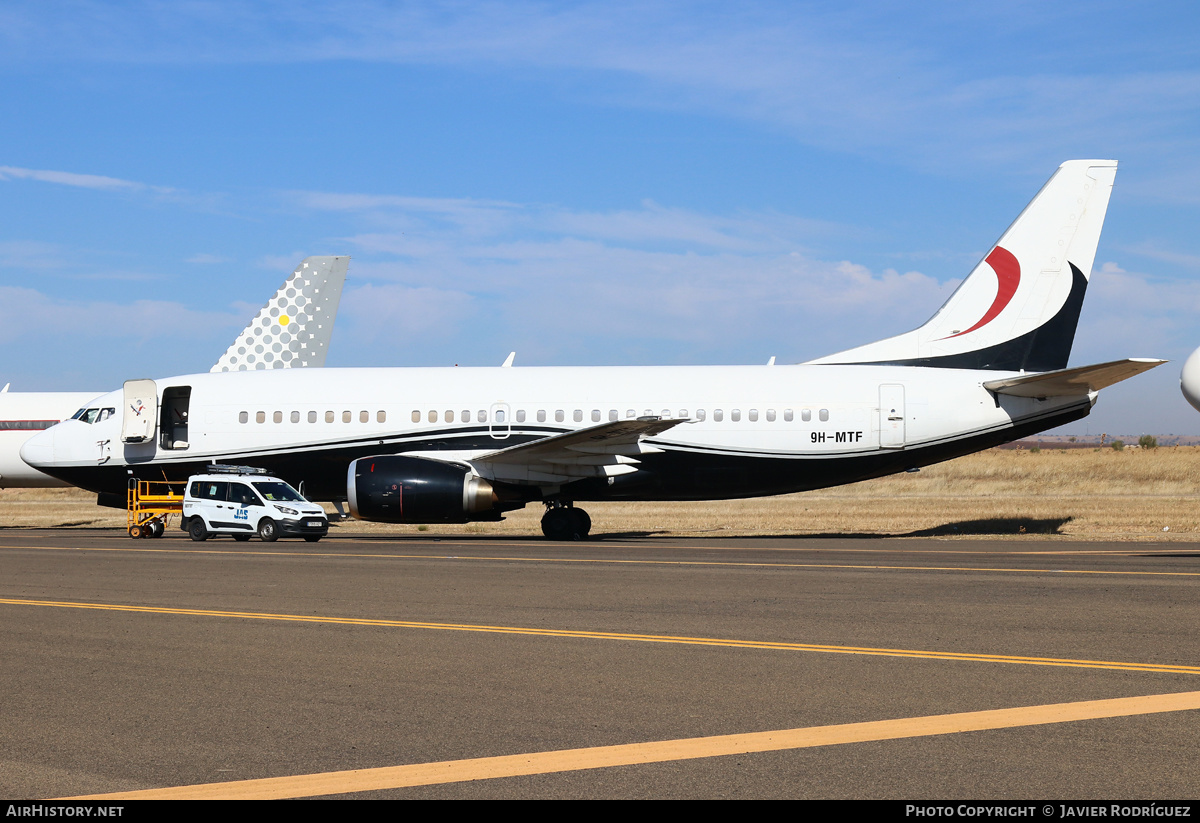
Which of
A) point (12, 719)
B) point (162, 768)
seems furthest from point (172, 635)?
point (162, 768)

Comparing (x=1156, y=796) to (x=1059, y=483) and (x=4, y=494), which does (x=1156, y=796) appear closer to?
(x=1059, y=483)

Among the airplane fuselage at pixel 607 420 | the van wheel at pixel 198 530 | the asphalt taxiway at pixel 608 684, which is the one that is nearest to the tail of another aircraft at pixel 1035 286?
the airplane fuselage at pixel 607 420

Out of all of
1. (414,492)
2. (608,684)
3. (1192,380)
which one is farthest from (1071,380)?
(608,684)

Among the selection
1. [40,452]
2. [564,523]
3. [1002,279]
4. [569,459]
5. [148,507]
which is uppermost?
[1002,279]

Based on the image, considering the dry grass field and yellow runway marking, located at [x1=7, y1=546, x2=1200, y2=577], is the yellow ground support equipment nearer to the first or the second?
yellow runway marking, located at [x1=7, y1=546, x2=1200, y2=577]

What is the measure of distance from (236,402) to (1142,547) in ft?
69.5

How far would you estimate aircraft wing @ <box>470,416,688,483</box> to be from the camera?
85.6 ft

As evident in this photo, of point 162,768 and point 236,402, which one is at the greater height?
point 236,402

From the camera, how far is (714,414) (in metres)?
26.9

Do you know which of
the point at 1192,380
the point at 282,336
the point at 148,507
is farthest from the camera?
the point at 282,336

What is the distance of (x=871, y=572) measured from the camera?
56.2 feet

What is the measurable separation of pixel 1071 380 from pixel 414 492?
14736 millimetres

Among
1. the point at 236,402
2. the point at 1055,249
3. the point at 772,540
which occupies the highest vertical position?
the point at 1055,249

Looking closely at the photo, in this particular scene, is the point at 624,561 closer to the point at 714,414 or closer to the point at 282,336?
the point at 714,414
